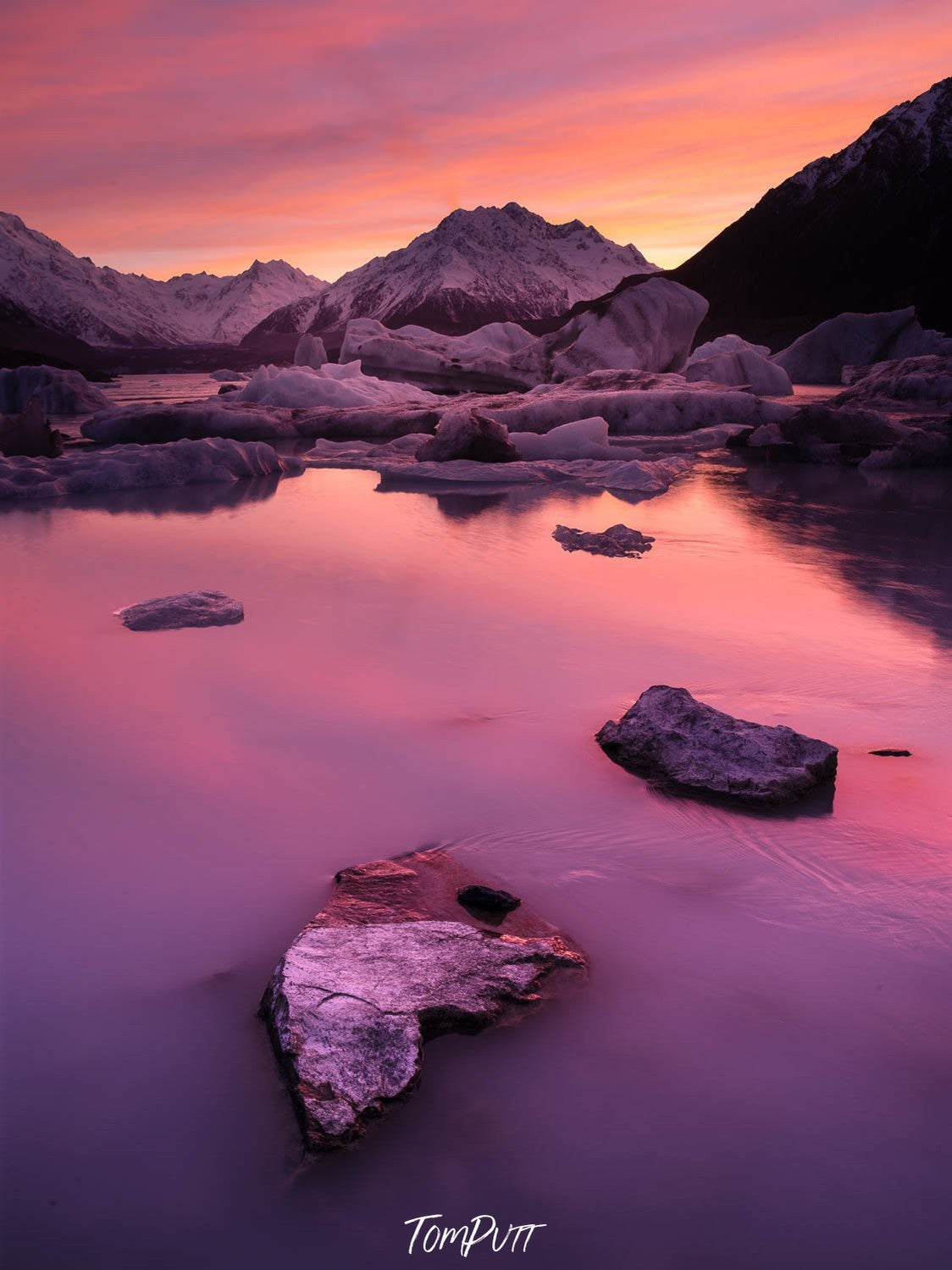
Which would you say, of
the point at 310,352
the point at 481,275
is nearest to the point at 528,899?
the point at 310,352

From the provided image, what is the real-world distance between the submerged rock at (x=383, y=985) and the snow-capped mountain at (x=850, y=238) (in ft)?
218

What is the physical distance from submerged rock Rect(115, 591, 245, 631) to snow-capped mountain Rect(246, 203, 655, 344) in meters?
134

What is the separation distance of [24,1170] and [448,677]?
7.05ft

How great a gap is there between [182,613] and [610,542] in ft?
9.33

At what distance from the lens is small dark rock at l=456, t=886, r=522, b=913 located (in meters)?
1.87

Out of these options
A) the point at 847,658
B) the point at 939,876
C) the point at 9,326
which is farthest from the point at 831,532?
the point at 9,326

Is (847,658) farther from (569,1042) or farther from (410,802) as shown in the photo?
(569,1042)

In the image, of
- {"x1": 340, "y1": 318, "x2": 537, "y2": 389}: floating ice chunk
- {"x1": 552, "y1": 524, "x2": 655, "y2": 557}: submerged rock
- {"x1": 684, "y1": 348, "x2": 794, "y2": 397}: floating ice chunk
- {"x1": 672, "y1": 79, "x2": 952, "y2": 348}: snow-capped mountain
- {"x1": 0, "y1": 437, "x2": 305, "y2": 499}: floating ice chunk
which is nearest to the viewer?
{"x1": 552, "y1": 524, "x2": 655, "y2": 557}: submerged rock

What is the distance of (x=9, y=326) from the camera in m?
105

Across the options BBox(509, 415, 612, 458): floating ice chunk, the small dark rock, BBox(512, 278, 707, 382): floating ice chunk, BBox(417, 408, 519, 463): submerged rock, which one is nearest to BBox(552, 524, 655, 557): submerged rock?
the small dark rock

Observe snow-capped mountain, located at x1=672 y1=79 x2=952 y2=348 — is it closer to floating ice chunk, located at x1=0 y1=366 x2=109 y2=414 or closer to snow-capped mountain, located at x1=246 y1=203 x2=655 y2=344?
floating ice chunk, located at x1=0 y1=366 x2=109 y2=414

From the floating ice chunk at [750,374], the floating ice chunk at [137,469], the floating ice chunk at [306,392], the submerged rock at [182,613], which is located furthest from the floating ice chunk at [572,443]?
the floating ice chunk at [750,374]

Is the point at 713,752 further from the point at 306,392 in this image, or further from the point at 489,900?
the point at 306,392

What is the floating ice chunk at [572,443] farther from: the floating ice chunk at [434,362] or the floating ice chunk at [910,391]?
the floating ice chunk at [434,362]
